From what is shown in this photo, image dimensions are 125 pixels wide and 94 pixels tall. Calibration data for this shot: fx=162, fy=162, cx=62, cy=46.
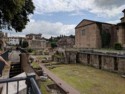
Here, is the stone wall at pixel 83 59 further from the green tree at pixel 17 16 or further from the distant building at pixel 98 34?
the green tree at pixel 17 16

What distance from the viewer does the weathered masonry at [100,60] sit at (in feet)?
74.1

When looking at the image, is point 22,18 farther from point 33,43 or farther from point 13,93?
point 33,43

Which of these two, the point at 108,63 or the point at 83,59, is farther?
the point at 83,59

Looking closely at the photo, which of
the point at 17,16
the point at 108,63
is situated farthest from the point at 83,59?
the point at 17,16

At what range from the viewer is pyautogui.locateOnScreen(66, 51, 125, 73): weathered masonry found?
22.6m

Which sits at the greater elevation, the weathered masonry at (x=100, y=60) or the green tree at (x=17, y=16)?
the green tree at (x=17, y=16)

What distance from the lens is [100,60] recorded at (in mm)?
27766

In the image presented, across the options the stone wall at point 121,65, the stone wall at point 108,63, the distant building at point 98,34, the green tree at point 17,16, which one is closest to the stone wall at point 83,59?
the distant building at point 98,34

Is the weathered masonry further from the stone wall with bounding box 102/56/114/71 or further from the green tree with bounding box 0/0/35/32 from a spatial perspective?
the green tree with bounding box 0/0/35/32

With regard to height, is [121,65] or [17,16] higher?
[17,16]

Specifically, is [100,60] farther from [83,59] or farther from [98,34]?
[98,34]

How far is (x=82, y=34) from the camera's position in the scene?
47625 millimetres

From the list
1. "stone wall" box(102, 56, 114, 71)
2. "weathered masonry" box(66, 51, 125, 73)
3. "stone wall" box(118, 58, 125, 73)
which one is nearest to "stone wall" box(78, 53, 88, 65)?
"weathered masonry" box(66, 51, 125, 73)

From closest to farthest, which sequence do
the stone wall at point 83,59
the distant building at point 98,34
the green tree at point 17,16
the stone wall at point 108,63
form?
the green tree at point 17,16 → the stone wall at point 108,63 → the stone wall at point 83,59 → the distant building at point 98,34
